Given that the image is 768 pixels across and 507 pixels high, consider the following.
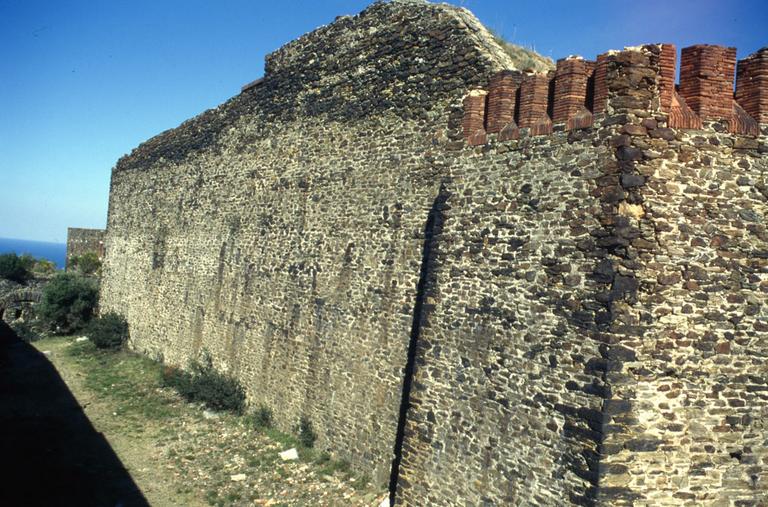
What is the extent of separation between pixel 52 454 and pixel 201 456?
2942 mm

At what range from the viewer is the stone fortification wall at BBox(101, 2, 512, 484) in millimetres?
8867

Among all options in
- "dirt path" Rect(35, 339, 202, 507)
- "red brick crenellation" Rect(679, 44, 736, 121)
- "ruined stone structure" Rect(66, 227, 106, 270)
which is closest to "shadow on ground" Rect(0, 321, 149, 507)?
"dirt path" Rect(35, 339, 202, 507)

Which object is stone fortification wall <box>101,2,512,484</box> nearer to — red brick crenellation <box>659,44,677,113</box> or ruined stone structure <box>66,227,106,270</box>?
red brick crenellation <box>659,44,677,113</box>

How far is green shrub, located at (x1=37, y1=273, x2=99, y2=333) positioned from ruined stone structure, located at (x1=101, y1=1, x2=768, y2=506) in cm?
1503

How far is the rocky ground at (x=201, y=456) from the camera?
29.9 ft

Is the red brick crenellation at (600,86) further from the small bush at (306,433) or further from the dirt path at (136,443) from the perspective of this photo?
the dirt path at (136,443)

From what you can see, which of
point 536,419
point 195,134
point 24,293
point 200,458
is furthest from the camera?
point 24,293

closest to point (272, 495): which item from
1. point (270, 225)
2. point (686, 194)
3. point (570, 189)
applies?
point (270, 225)

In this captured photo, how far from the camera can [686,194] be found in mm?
5648

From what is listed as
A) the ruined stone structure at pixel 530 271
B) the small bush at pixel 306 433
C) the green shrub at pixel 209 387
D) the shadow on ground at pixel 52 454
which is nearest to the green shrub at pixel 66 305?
the shadow on ground at pixel 52 454

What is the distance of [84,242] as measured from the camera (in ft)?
115

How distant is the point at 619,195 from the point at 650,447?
97.9 inches

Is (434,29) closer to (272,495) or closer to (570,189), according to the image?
(570,189)

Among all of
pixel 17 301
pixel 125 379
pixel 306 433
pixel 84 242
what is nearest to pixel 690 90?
pixel 306 433
